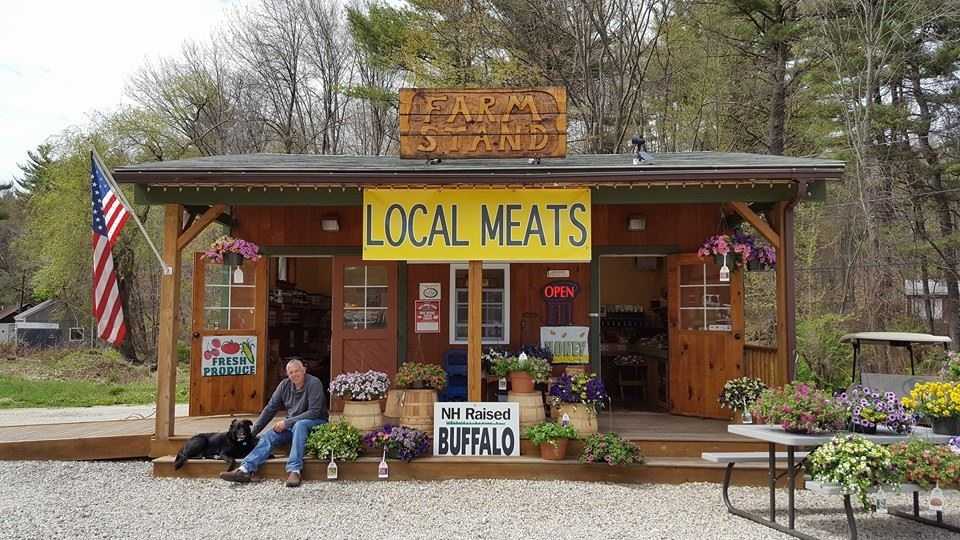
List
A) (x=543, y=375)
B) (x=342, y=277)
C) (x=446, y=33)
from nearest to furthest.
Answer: (x=543, y=375), (x=342, y=277), (x=446, y=33)

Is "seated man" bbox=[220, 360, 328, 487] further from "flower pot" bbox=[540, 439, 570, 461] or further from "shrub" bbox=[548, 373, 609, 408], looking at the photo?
"shrub" bbox=[548, 373, 609, 408]

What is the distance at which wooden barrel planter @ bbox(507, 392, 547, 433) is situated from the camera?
6.71 m

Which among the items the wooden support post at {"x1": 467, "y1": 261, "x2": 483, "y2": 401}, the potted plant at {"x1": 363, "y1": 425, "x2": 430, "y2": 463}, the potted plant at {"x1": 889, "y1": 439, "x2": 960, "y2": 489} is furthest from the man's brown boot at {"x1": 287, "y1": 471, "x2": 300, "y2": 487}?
the potted plant at {"x1": 889, "y1": 439, "x2": 960, "y2": 489}

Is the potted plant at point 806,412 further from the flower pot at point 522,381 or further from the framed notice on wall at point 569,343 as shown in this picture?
the framed notice on wall at point 569,343

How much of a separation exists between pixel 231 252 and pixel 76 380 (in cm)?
1226

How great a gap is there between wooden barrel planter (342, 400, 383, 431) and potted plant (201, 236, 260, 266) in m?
2.10

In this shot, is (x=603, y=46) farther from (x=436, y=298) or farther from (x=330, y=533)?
(x=330, y=533)

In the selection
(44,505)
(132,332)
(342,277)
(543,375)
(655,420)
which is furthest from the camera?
(132,332)

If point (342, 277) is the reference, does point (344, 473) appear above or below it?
below

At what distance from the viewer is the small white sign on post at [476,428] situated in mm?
6359

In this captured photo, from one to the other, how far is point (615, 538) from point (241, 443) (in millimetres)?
3624

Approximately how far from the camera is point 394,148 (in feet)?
76.0

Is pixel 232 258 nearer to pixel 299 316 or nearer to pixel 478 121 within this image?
pixel 299 316

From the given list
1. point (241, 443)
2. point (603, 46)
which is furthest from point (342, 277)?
point (603, 46)
